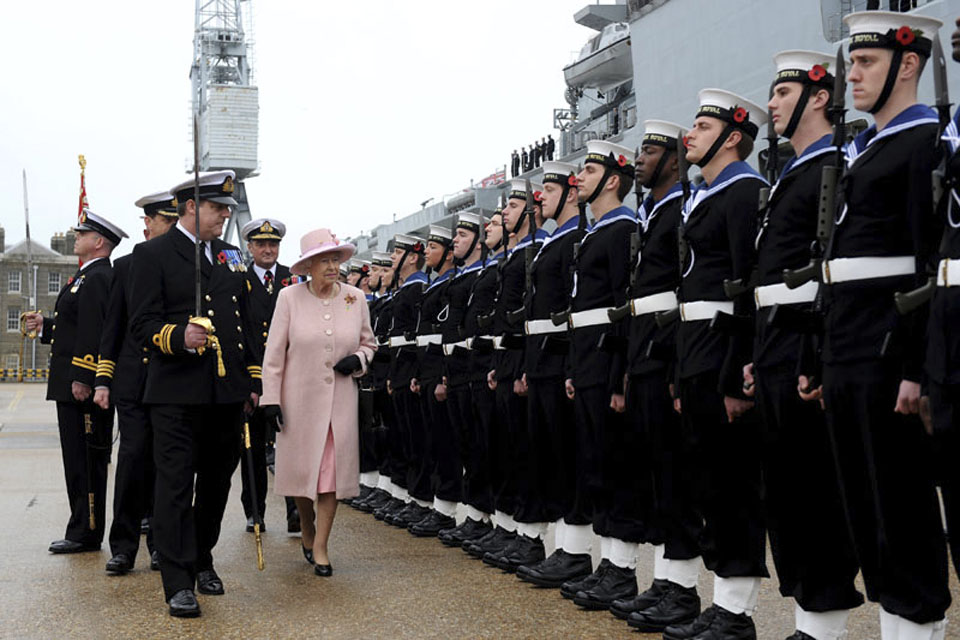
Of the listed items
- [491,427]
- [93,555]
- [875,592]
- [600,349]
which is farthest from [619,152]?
[93,555]

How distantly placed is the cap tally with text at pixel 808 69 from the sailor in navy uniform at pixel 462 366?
3639 millimetres

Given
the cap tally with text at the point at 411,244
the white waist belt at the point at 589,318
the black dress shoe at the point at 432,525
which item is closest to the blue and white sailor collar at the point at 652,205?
the white waist belt at the point at 589,318

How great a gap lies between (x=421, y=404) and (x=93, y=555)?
2.60m

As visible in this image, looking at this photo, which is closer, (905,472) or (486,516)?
(905,472)

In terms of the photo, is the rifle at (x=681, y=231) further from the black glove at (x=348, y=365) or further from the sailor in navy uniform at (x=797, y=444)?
the black glove at (x=348, y=365)

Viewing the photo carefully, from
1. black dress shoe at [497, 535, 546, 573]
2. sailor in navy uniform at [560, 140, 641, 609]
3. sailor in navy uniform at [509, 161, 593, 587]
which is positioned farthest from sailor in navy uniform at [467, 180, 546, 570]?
sailor in navy uniform at [560, 140, 641, 609]

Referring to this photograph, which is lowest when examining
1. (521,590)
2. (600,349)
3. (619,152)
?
(521,590)

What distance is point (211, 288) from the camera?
20.4 feet

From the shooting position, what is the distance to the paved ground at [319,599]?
17.3ft

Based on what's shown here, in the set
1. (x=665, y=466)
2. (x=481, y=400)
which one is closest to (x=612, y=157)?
(x=665, y=466)

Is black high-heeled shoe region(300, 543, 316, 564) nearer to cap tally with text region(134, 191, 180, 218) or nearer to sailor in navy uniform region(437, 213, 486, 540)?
sailor in navy uniform region(437, 213, 486, 540)

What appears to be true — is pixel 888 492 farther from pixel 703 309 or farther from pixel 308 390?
pixel 308 390

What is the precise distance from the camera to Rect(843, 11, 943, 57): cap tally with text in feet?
13.2

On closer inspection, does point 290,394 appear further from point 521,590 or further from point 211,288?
point 521,590
